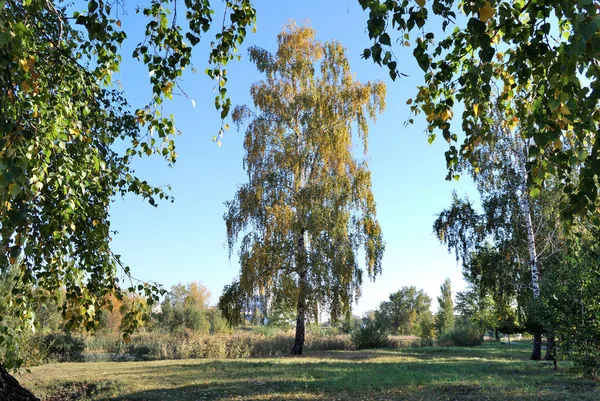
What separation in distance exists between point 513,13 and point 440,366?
11951 millimetres

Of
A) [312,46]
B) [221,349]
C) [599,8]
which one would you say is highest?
[312,46]

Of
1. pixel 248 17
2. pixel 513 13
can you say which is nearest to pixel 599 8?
pixel 513 13

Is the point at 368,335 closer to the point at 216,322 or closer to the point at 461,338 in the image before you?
the point at 461,338

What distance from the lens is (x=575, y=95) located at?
A: 1994mm

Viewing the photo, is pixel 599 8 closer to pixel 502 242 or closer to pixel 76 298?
pixel 76 298

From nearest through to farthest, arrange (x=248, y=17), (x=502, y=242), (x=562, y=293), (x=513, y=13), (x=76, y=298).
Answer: (x=513, y=13), (x=248, y=17), (x=76, y=298), (x=562, y=293), (x=502, y=242)

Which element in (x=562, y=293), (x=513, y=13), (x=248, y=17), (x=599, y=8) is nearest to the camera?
(x=599, y=8)

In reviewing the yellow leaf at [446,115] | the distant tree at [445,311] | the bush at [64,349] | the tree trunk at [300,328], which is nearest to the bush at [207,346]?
the bush at [64,349]

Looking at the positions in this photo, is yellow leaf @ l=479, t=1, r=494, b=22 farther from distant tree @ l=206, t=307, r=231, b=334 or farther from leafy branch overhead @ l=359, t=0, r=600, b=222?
distant tree @ l=206, t=307, r=231, b=334

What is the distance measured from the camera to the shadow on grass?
26.5 ft

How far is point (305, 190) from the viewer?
16.2 metres

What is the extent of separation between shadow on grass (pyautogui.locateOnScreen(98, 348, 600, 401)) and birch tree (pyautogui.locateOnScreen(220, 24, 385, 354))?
3542 mm

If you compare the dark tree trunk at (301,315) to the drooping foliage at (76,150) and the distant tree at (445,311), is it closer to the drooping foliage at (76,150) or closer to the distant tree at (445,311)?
the drooping foliage at (76,150)

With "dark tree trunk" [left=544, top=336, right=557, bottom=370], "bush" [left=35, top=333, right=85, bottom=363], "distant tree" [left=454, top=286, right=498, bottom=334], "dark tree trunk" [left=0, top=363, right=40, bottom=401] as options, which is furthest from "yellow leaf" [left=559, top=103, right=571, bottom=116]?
"distant tree" [left=454, top=286, right=498, bottom=334]
